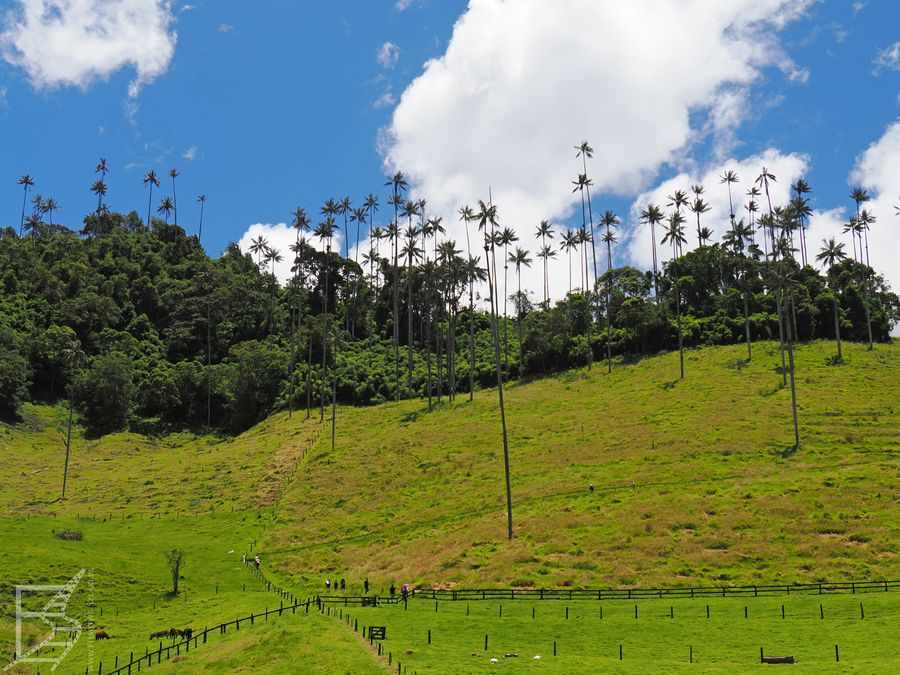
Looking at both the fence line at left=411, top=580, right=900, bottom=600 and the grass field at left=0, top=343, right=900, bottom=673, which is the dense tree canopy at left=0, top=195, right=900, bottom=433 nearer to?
the grass field at left=0, top=343, right=900, bottom=673

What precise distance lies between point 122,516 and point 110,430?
A: 54.7 m

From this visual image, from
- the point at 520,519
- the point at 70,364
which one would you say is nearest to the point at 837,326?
the point at 520,519

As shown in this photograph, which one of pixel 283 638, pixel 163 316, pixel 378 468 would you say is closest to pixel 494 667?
pixel 283 638

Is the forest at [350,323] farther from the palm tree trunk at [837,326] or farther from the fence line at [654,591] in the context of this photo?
the fence line at [654,591]

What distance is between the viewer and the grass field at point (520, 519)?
1655 inches

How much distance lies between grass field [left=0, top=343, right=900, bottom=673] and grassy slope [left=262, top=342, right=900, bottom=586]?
1.10 ft

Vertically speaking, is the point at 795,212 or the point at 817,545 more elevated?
the point at 795,212

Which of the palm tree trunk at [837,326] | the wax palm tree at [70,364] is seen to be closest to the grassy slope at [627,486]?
the palm tree trunk at [837,326]

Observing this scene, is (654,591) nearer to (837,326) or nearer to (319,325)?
(837,326)

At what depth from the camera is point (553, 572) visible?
58.2 meters

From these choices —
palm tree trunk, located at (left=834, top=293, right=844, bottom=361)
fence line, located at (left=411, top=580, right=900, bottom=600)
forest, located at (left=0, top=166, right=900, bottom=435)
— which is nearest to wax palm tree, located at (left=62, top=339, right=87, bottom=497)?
forest, located at (left=0, top=166, right=900, bottom=435)

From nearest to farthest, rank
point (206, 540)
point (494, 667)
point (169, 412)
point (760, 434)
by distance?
point (494, 667), point (206, 540), point (760, 434), point (169, 412)

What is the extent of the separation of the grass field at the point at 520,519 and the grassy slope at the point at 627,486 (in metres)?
0.33

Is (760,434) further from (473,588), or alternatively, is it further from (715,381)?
(473,588)
